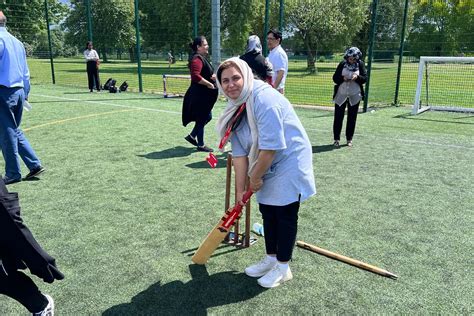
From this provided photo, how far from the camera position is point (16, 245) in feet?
7.04

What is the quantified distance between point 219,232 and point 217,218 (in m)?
1.24

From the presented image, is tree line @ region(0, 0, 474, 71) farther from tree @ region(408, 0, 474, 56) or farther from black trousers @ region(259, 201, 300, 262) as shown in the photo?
black trousers @ region(259, 201, 300, 262)

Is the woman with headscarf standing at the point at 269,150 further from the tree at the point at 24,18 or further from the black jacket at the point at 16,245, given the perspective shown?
the tree at the point at 24,18

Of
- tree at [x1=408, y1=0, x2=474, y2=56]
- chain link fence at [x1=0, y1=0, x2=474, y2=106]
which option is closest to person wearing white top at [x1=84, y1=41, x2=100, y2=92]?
chain link fence at [x1=0, y1=0, x2=474, y2=106]

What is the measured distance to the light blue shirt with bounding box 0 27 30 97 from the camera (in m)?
4.77

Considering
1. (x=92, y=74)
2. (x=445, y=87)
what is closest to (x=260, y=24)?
(x=445, y=87)

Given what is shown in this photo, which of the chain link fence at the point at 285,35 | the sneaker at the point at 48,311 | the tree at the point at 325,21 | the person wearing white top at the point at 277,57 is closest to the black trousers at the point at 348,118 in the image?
the person wearing white top at the point at 277,57

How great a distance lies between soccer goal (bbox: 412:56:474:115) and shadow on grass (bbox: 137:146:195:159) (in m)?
7.04

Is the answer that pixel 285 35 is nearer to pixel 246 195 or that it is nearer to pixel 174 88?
pixel 174 88

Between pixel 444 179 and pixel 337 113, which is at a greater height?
pixel 337 113

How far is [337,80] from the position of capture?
24.1 ft

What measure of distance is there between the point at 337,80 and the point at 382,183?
8.78 ft

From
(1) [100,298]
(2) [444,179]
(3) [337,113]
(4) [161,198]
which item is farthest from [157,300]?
(3) [337,113]

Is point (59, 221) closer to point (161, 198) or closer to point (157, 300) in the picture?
point (161, 198)
